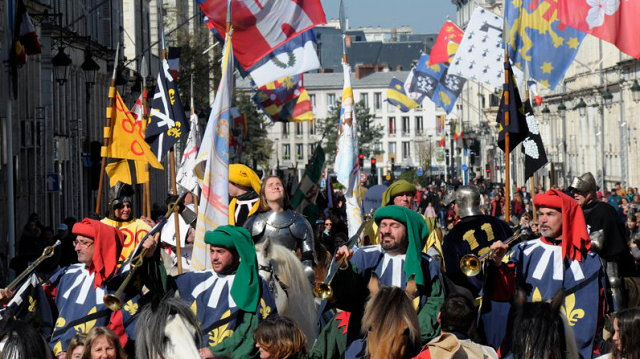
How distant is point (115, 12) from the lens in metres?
43.7

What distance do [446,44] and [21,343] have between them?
27.7 meters

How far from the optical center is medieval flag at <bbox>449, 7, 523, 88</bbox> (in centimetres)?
2759

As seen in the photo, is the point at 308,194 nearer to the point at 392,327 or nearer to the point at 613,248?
the point at 613,248

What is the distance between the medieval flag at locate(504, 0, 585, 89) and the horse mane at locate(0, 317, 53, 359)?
46.5ft

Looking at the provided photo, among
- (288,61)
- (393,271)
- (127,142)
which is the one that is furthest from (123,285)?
(288,61)

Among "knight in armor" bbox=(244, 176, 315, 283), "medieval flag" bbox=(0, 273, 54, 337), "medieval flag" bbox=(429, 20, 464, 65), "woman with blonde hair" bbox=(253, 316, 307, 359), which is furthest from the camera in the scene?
"medieval flag" bbox=(429, 20, 464, 65)

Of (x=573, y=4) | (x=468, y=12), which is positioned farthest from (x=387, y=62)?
(x=573, y=4)

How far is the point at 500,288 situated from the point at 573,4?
11419 mm

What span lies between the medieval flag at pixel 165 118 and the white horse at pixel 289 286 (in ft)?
24.5

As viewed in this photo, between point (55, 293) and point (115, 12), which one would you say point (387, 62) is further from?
point (55, 293)

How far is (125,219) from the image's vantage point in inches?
519

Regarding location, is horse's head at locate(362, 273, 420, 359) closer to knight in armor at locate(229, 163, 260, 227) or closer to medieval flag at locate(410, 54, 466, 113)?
knight in armor at locate(229, 163, 260, 227)

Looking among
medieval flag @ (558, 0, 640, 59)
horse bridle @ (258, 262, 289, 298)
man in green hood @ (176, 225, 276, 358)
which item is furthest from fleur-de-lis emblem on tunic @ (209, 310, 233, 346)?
medieval flag @ (558, 0, 640, 59)

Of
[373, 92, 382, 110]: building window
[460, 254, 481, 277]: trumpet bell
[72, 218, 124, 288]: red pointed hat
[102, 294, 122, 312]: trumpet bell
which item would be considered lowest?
[102, 294, 122, 312]: trumpet bell
